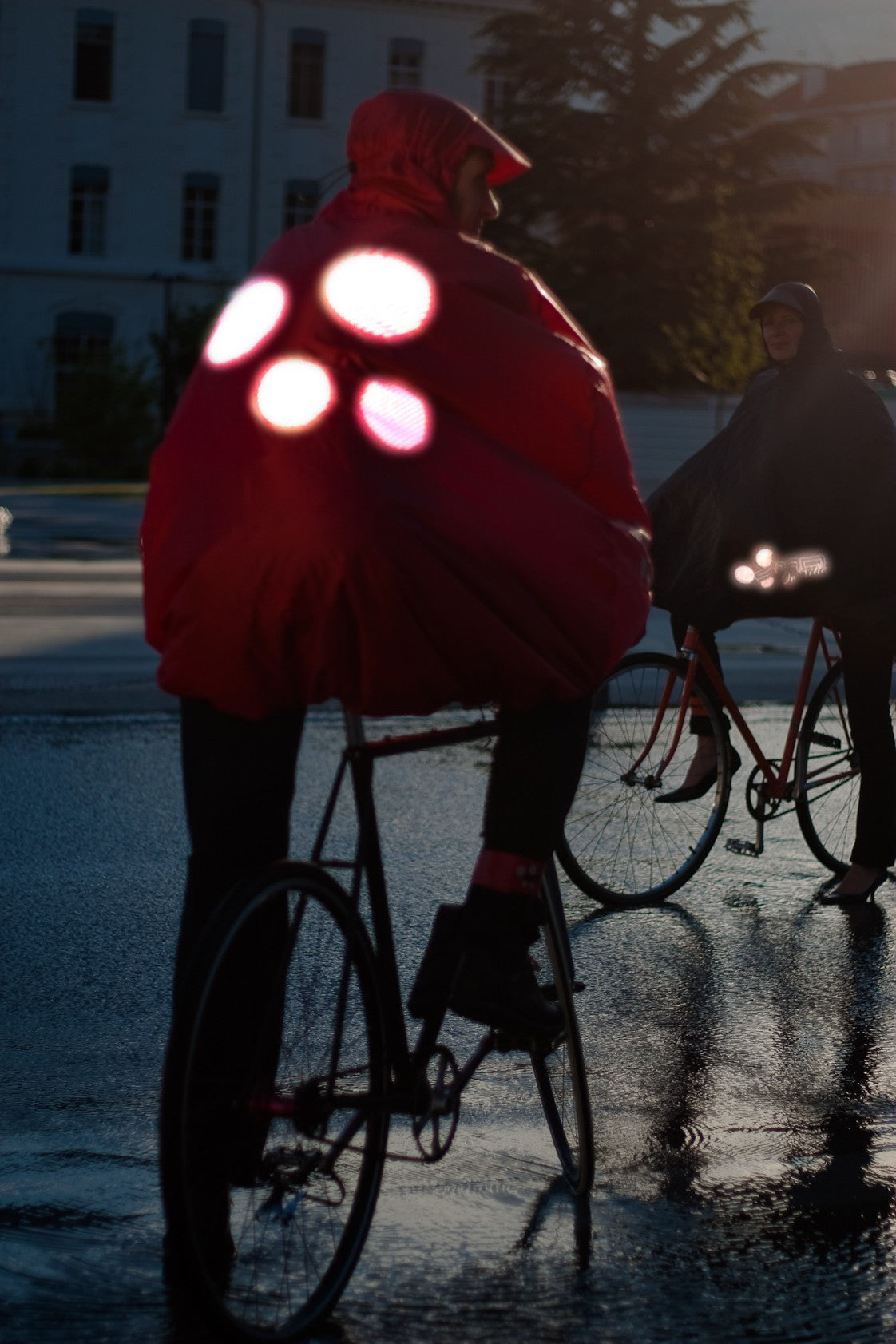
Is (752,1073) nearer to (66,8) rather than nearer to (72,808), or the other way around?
(72,808)

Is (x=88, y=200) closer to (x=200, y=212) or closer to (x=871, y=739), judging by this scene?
(x=200, y=212)

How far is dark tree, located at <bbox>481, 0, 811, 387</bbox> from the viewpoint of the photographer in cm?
4622

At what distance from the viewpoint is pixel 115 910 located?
588 cm

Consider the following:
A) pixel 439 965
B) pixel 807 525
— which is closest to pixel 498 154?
pixel 439 965

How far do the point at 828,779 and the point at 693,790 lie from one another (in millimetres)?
575

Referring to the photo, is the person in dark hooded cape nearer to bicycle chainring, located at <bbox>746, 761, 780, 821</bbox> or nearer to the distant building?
bicycle chainring, located at <bbox>746, 761, 780, 821</bbox>

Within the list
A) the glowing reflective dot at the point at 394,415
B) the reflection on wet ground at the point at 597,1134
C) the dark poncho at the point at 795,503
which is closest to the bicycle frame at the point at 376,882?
the reflection on wet ground at the point at 597,1134

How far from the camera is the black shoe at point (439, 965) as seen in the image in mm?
3238

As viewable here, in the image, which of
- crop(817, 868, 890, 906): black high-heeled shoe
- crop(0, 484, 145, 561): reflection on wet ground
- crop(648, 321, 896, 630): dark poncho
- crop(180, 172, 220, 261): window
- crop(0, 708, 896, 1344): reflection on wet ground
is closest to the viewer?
crop(0, 708, 896, 1344): reflection on wet ground

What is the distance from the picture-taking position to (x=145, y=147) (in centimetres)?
5103

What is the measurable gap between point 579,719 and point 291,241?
33.9 inches

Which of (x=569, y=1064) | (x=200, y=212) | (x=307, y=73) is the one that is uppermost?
(x=307, y=73)

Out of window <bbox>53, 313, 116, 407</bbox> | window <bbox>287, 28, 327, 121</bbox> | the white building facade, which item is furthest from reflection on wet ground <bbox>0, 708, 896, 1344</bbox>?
window <bbox>287, 28, 327, 121</bbox>

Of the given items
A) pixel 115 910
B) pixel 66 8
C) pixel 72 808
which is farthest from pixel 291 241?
pixel 66 8
